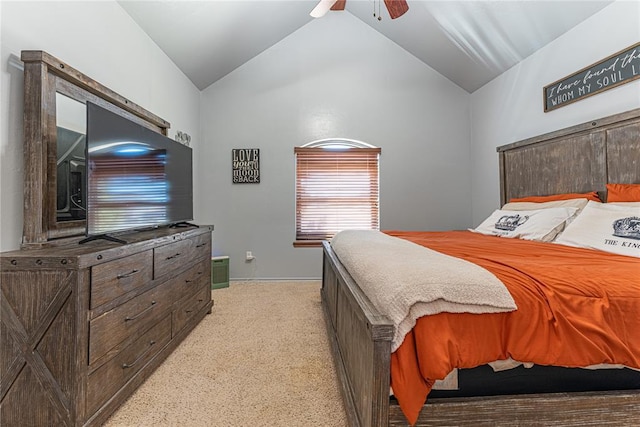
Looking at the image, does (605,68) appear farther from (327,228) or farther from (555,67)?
(327,228)

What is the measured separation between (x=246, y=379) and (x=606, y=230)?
2.31m

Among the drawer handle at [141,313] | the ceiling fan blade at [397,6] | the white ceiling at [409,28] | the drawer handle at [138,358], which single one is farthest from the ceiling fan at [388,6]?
the drawer handle at [138,358]

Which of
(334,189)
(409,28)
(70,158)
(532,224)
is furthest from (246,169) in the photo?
(532,224)

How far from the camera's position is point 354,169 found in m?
4.25

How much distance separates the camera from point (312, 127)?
419 centimetres

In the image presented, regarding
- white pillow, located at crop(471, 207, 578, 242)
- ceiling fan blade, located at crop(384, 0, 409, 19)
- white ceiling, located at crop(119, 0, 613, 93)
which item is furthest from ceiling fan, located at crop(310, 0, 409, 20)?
white pillow, located at crop(471, 207, 578, 242)

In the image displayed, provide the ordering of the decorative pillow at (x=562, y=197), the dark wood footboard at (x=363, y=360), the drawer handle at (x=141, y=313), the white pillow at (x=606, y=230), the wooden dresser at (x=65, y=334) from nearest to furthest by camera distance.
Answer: the dark wood footboard at (x=363, y=360) → the wooden dresser at (x=65, y=334) → the drawer handle at (x=141, y=313) → the white pillow at (x=606, y=230) → the decorative pillow at (x=562, y=197)

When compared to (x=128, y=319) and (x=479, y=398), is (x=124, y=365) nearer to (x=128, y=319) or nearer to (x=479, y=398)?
(x=128, y=319)

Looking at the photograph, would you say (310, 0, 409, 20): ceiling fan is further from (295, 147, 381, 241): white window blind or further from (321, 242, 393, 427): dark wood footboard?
(321, 242, 393, 427): dark wood footboard

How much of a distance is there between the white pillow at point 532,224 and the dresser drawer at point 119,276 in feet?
8.70

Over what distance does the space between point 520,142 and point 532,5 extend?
119 centimetres

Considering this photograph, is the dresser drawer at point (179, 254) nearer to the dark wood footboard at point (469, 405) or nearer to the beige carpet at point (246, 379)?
the beige carpet at point (246, 379)

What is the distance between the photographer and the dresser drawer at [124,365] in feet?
4.51

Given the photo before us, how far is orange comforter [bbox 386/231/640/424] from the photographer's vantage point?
40.3 inches
